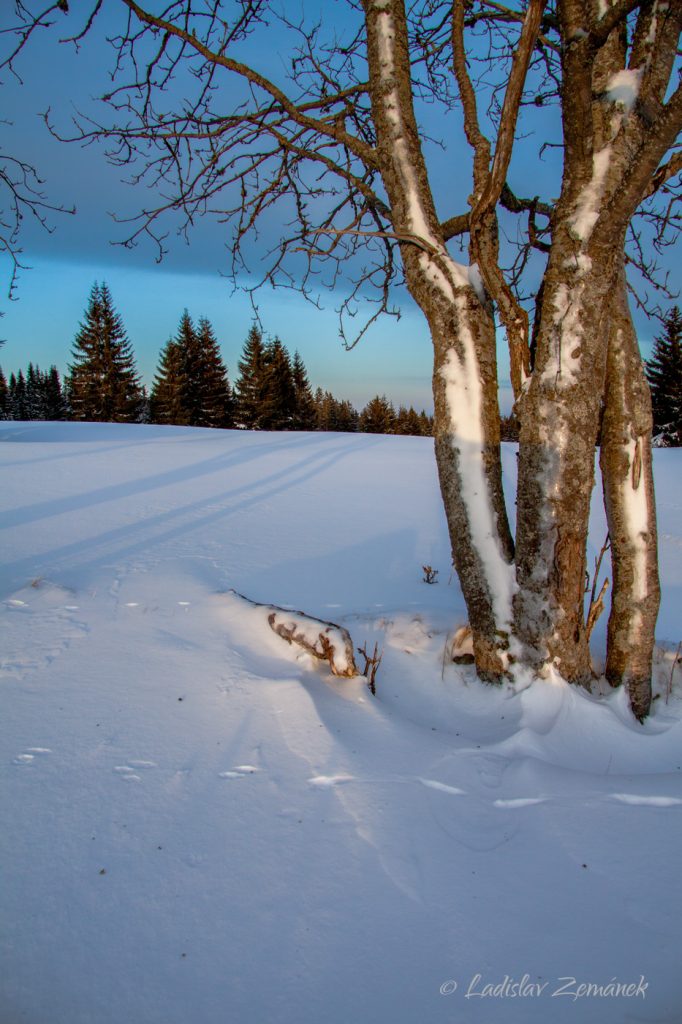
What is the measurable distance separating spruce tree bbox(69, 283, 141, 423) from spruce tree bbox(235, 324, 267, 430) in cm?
703

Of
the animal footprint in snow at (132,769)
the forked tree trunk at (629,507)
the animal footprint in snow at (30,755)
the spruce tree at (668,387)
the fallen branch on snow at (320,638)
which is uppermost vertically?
the spruce tree at (668,387)

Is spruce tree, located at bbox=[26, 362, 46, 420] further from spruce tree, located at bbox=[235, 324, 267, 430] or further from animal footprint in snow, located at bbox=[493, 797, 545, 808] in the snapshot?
animal footprint in snow, located at bbox=[493, 797, 545, 808]

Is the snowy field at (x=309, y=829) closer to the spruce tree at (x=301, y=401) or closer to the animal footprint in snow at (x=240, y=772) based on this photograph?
the animal footprint in snow at (x=240, y=772)

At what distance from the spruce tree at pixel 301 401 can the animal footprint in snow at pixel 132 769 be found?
115 feet

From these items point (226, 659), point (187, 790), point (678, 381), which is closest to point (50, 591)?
point (226, 659)

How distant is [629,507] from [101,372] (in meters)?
36.4

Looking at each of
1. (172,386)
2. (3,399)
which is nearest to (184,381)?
(172,386)

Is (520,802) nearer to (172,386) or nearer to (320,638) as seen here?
(320,638)

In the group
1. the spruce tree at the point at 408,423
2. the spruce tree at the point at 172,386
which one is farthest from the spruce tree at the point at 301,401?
the spruce tree at the point at 408,423

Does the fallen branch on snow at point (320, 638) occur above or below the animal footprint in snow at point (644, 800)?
above

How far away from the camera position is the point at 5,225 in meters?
3.40

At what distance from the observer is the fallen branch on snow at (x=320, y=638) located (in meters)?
2.85

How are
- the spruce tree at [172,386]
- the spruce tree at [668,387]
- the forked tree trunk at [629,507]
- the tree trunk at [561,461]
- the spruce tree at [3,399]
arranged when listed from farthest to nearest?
the spruce tree at [3,399] → the spruce tree at [172,386] → the spruce tree at [668,387] → the forked tree trunk at [629,507] → the tree trunk at [561,461]

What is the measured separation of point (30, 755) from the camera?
2002mm
